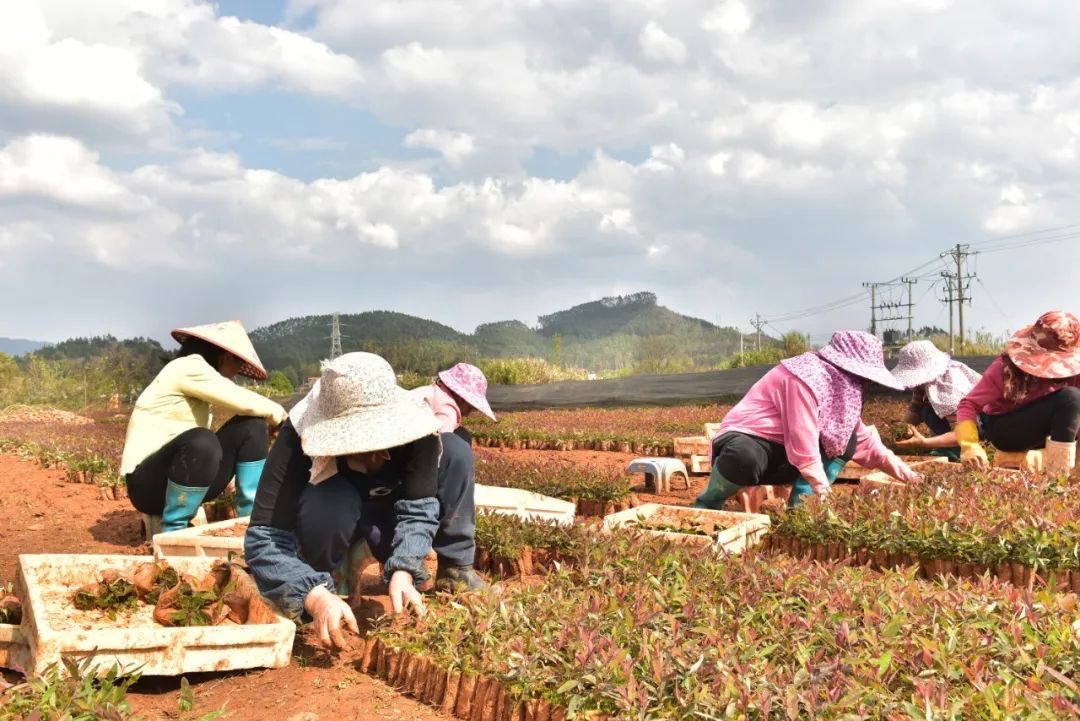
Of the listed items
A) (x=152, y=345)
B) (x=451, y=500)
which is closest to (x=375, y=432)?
(x=451, y=500)

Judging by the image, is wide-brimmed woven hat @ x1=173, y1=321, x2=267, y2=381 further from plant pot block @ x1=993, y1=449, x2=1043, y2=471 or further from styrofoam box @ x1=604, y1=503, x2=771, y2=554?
plant pot block @ x1=993, y1=449, x2=1043, y2=471

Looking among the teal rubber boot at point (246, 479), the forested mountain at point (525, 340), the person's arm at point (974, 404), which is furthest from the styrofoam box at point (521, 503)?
the forested mountain at point (525, 340)

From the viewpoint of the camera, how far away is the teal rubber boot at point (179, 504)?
15.5ft

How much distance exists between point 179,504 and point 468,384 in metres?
1.62

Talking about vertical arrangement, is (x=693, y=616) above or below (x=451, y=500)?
below

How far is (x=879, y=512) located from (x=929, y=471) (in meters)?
1.65

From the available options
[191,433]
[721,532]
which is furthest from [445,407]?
[721,532]

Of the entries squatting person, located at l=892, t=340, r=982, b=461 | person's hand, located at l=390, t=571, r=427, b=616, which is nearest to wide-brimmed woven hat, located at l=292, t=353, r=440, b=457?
person's hand, located at l=390, t=571, r=427, b=616

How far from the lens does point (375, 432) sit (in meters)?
2.89

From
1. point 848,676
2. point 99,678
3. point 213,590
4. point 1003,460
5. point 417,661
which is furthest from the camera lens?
point 1003,460

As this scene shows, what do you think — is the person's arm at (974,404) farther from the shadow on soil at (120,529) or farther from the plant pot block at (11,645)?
the plant pot block at (11,645)

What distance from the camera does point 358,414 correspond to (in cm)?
294

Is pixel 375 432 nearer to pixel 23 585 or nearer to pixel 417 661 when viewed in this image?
pixel 417 661

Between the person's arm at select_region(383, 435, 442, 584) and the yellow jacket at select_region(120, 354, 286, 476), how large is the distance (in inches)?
72.3
